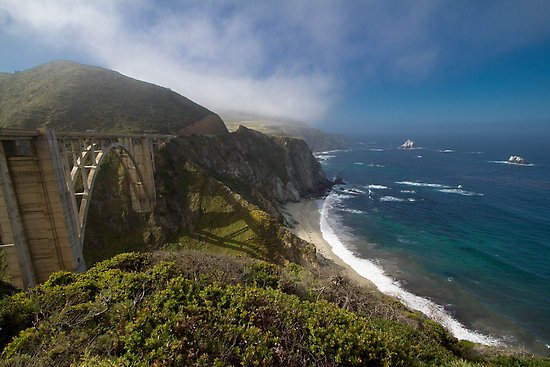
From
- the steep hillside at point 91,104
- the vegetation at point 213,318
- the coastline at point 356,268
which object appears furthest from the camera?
the steep hillside at point 91,104

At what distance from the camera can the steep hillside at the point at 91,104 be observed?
45.9 m

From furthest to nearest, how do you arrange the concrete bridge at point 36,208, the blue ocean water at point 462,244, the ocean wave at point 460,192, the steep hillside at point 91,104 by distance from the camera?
the ocean wave at point 460,192
the steep hillside at point 91,104
the blue ocean water at point 462,244
the concrete bridge at point 36,208

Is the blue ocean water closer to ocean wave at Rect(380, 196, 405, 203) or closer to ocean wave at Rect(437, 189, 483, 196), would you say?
ocean wave at Rect(437, 189, 483, 196)

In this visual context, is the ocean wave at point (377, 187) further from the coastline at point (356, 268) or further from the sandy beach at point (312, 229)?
the coastline at point (356, 268)

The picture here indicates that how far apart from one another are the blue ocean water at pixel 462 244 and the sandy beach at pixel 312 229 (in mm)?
1847

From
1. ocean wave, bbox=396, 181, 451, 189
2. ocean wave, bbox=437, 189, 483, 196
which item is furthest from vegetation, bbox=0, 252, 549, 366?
ocean wave, bbox=396, 181, 451, 189

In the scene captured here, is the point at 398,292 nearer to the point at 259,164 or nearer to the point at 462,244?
the point at 462,244

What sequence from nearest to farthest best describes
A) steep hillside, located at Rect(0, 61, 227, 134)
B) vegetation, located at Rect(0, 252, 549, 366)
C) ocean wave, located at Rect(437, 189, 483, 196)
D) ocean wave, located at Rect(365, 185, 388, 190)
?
vegetation, located at Rect(0, 252, 549, 366)
steep hillside, located at Rect(0, 61, 227, 134)
ocean wave, located at Rect(437, 189, 483, 196)
ocean wave, located at Rect(365, 185, 388, 190)

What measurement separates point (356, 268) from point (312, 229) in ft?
48.0

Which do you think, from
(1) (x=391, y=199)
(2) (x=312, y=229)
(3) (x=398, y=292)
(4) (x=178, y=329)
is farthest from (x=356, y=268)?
(1) (x=391, y=199)

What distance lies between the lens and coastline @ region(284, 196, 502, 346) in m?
27.9

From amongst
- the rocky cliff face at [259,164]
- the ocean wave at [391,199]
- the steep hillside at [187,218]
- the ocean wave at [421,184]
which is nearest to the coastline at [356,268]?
the rocky cliff face at [259,164]

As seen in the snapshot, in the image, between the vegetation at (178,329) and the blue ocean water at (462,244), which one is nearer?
the vegetation at (178,329)

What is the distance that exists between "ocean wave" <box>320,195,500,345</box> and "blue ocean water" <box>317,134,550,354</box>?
15 cm
